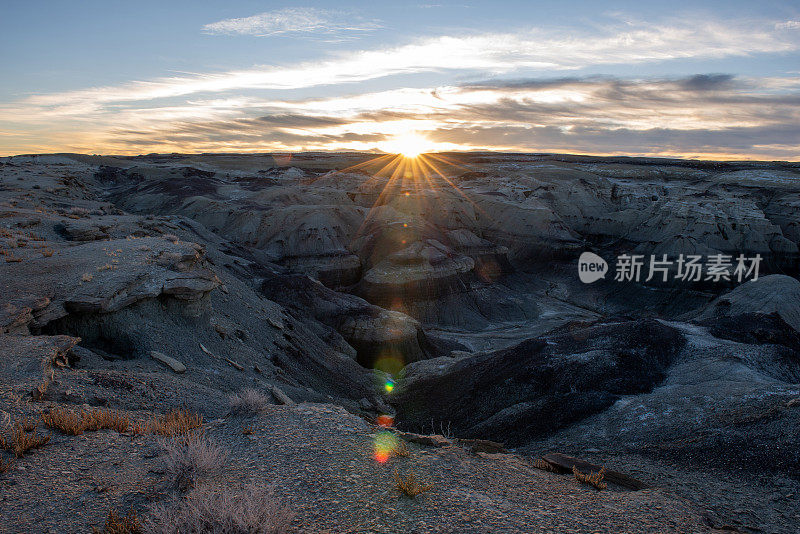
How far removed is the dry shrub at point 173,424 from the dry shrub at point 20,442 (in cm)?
128

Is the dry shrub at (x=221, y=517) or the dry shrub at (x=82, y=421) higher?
the dry shrub at (x=221, y=517)

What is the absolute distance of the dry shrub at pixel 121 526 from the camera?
13.5ft

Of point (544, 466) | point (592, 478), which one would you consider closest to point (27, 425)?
point (544, 466)

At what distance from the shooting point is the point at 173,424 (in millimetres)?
6613

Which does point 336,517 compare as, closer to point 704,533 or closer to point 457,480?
point 457,480

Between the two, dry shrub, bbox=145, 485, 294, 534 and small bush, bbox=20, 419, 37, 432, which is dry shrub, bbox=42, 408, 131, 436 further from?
dry shrub, bbox=145, 485, 294, 534

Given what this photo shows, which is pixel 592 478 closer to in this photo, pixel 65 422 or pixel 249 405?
pixel 249 405

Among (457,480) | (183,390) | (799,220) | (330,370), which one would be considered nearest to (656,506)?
(457,480)

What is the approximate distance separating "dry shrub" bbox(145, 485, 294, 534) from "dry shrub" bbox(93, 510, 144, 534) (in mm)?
98

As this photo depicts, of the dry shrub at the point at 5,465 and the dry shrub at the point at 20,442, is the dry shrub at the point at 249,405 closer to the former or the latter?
the dry shrub at the point at 20,442

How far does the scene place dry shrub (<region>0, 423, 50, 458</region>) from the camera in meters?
5.30

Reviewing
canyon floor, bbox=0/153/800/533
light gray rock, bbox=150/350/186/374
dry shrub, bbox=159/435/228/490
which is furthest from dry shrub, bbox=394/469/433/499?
light gray rock, bbox=150/350/186/374

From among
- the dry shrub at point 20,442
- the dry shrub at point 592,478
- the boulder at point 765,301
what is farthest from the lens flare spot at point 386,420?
the boulder at point 765,301

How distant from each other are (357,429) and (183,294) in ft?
27.9
